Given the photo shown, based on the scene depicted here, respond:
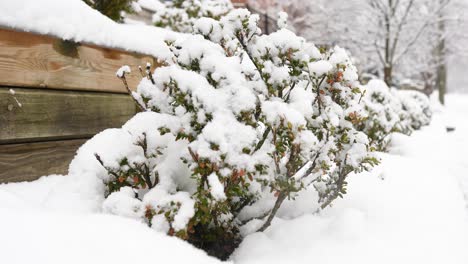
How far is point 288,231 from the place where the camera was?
7.70ft

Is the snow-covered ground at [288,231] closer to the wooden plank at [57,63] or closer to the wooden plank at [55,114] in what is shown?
the wooden plank at [55,114]

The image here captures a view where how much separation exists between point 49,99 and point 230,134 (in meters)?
1.45

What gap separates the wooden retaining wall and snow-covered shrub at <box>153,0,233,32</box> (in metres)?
4.05

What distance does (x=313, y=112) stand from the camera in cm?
231

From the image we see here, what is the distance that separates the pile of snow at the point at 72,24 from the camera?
8.06ft

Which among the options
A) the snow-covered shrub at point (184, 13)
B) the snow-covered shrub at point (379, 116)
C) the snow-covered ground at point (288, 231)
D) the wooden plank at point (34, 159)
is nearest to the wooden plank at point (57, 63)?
the wooden plank at point (34, 159)

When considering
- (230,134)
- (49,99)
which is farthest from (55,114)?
(230,134)

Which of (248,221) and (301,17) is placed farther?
(301,17)

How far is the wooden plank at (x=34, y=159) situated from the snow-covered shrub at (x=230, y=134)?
0.67 meters

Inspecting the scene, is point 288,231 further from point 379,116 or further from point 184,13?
point 184,13

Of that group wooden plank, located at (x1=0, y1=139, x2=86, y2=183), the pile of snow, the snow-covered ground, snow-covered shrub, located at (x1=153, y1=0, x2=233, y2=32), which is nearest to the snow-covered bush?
the snow-covered ground

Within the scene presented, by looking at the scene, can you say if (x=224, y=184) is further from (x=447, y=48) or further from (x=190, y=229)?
(x=447, y=48)

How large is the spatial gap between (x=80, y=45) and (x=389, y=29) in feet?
43.1

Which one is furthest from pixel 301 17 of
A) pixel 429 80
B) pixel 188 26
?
pixel 188 26
